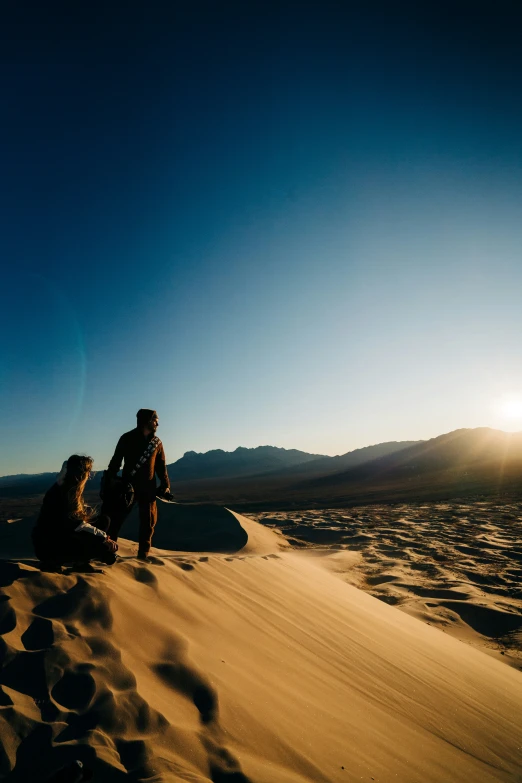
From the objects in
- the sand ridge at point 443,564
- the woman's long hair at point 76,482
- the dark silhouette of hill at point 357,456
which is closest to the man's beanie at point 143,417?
the woman's long hair at point 76,482

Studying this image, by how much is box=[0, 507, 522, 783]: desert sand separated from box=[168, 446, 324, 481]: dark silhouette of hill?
312 feet

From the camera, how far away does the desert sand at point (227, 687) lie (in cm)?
157

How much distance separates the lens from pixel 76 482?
2.90 meters

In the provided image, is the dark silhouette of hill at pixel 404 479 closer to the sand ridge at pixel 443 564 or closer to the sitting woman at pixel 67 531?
the sand ridge at pixel 443 564

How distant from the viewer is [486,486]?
2245 centimetres

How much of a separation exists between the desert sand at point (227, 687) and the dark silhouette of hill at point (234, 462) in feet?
312

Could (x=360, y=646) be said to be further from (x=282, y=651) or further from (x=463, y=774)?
(x=463, y=774)

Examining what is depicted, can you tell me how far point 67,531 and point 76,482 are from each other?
1.13 feet

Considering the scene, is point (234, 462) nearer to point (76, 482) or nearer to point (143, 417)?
point (143, 417)

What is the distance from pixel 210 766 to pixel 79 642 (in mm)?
884

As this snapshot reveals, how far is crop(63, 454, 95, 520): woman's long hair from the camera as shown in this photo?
9.51ft

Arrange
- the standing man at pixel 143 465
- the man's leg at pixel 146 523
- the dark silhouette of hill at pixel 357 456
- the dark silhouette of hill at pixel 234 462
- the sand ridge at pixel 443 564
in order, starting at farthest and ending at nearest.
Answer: the dark silhouette of hill at pixel 234 462, the dark silhouette of hill at pixel 357 456, the sand ridge at pixel 443 564, the standing man at pixel 143 465, the man's leg at pixel 146 523

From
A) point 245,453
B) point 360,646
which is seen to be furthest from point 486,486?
point 245,453

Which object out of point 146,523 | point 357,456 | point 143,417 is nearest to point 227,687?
point 146,523
